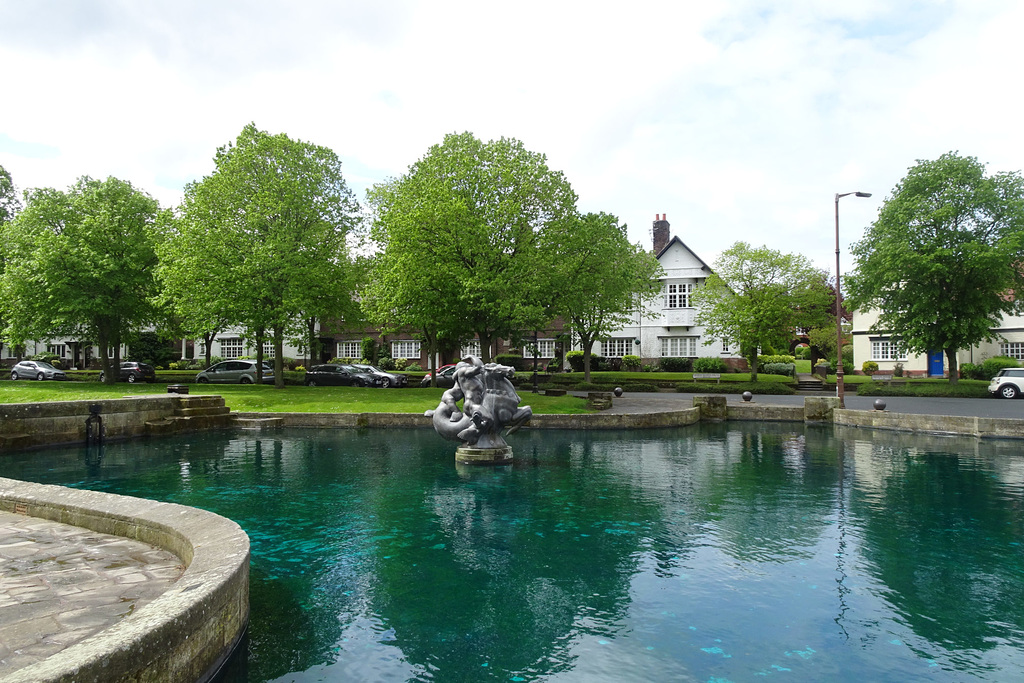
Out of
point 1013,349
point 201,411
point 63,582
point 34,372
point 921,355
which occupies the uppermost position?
point 1013,349

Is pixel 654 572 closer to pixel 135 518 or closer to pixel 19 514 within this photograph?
pixel 135 518

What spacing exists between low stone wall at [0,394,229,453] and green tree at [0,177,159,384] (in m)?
11.7

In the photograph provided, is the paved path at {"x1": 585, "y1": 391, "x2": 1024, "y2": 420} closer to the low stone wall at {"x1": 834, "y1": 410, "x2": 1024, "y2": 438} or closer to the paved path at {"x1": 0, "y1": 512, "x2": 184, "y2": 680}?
the low stone wall at {"x1": 834, "y1": 410, "x2": 1024, "y2": 438}

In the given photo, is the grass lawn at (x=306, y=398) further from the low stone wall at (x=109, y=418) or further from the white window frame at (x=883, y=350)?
the white window frame at (x=883, y=350)

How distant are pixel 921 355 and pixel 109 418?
160 ft

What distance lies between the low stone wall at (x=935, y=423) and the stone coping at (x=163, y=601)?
945 inches

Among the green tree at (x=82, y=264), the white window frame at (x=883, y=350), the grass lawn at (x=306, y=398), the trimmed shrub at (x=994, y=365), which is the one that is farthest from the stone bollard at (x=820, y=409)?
the green tree at (x=82, y=264)

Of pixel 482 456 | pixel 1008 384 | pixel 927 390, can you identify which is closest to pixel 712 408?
pixel 482 456

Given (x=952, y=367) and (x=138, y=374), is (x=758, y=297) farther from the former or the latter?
(x=138, y=374)

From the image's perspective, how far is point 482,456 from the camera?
52.1ft

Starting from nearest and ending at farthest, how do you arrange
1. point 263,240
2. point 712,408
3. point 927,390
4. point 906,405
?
point 712,408 < point 906,405 < point 263,240 < point 927,390

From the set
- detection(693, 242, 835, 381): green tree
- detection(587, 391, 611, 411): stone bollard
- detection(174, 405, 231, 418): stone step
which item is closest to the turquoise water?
detection(174, 405, 231, 418): stone step

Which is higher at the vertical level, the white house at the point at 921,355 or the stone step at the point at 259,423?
the white house at the point at 921,355

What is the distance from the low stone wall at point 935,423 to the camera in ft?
69.6
